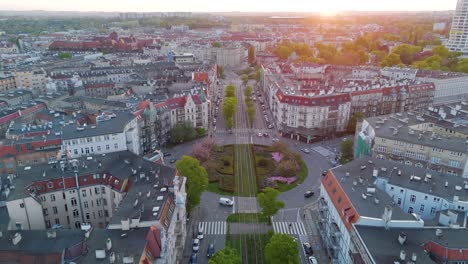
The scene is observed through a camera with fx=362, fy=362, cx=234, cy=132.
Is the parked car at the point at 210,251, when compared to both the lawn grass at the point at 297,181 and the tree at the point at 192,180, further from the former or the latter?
the lawn grass at the point at 297,181

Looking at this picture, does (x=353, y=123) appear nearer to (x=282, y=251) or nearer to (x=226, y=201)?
(x=226, y=201)

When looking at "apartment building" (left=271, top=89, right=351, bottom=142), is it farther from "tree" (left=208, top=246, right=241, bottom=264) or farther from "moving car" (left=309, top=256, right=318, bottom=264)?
"tree" (left=208, top=246, right=241, bottom=264)

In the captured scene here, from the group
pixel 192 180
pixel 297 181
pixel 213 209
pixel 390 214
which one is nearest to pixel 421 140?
pixel 297 181

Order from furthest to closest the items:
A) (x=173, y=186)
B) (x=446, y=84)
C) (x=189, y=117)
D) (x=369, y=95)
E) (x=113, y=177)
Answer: (x=446, y=84) < (x=369, y=95) < (x=189, y=117) < (x=113, y=177) < (x=173, y=186)

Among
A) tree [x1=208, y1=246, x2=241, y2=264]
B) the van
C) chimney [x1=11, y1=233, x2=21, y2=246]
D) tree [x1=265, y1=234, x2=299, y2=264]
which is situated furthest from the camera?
the van

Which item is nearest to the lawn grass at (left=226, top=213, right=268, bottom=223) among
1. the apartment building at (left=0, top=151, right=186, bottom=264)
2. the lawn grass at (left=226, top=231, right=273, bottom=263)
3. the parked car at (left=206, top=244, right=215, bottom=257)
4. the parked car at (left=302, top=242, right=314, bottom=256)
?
the lawn grass at (left=226, top=231, right=273, bottom=263)

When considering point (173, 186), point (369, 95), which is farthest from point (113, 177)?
point (369, 95)

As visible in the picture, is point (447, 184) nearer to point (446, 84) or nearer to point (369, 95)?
point (369, 95)

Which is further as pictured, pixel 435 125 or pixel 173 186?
pixel 435 125
